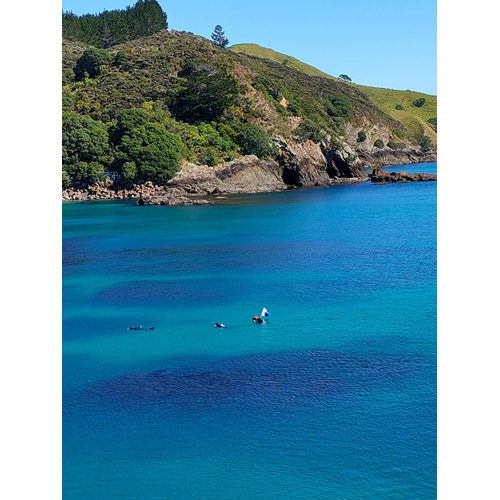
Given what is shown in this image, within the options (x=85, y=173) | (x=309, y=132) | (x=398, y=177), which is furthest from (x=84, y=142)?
(x=398, y=177)

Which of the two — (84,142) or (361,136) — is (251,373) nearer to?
(84,142)

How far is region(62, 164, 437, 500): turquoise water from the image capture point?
12.7 meters

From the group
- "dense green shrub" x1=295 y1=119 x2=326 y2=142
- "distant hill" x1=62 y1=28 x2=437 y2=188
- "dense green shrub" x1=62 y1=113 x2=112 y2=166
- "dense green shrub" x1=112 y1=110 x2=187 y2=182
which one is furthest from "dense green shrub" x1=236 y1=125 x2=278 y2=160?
"dense green shrub" x1=62 y1=113 x2=112 y2=166

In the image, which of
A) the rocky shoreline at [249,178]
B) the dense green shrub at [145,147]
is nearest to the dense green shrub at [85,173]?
the rocky shoreline at [249,178]

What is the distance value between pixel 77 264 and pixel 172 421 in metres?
21.4

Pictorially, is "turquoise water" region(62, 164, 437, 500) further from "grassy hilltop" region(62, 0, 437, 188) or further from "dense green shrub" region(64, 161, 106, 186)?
"grassy hilltop" region(62, 0, 437, 188)

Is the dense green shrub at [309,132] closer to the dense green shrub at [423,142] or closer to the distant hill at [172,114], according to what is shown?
the distant hill at [172,114]

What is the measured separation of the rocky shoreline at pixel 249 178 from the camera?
66500 mm

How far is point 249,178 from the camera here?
240 feet

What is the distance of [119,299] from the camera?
87.9 feet

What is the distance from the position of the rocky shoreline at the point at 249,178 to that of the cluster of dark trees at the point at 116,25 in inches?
1689

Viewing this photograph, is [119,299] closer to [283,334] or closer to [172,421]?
[283,334]

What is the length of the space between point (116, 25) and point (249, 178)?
51.5 metres

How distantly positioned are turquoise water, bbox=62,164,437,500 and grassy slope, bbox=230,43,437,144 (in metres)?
109
